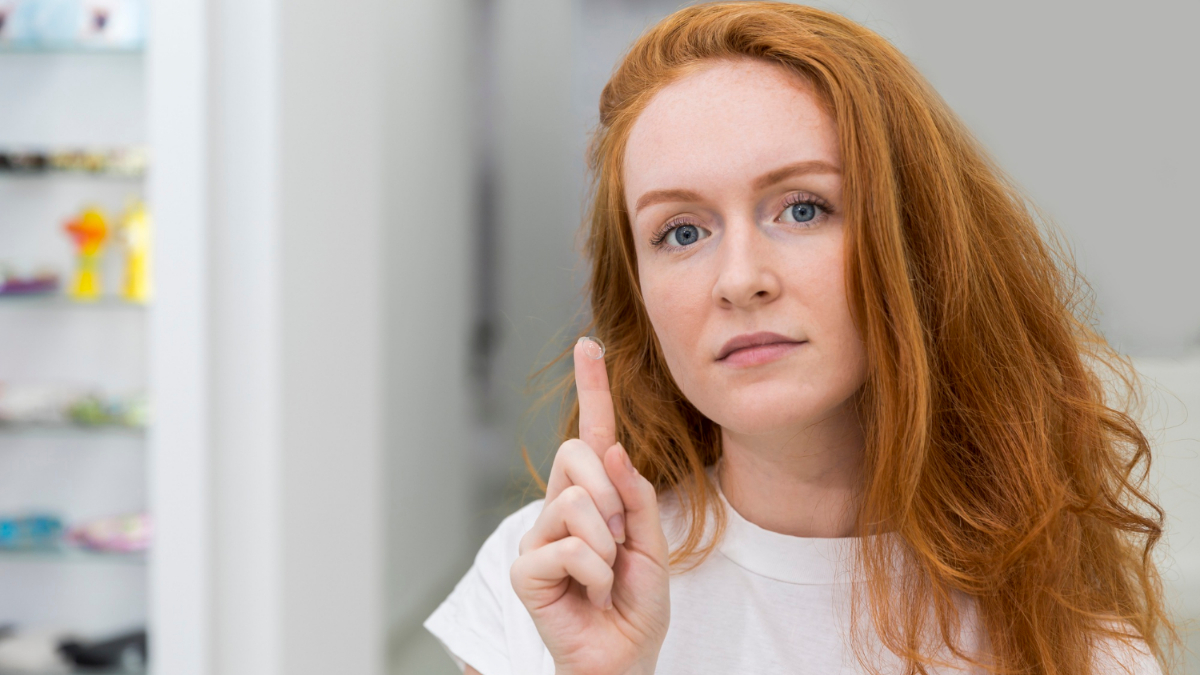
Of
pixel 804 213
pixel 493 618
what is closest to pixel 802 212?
pixel 804 213

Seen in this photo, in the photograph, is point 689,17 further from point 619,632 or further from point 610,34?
point 610,34

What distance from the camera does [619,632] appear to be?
2.75 ft

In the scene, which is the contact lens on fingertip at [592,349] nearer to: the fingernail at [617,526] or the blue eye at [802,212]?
the fingernail at [617,526]

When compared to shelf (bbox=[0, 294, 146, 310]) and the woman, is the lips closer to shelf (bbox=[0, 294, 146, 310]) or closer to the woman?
the woman

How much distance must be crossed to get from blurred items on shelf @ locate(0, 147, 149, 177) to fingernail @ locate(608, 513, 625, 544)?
1.92 meters

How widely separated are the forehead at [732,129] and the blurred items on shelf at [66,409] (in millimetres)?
1818

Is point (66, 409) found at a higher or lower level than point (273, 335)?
lower

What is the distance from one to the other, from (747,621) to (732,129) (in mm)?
546

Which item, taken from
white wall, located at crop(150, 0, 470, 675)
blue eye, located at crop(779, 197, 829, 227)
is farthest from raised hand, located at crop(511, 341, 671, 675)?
white wall, located at crop(150, 0, 470, 675)

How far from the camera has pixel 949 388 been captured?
0.99 meters

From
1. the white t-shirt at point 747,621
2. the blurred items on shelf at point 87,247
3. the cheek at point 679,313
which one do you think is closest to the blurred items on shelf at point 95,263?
the blurred items on shelf at point 87,247

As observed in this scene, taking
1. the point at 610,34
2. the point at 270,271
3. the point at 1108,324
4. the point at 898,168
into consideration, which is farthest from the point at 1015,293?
the point at 610,34

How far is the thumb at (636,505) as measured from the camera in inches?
31.6

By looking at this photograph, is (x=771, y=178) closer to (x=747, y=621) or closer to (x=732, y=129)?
(x=732, y=129)
